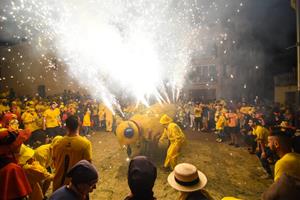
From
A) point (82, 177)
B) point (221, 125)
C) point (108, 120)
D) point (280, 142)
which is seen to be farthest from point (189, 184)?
point (108, 120)

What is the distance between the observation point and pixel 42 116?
10.6 meters

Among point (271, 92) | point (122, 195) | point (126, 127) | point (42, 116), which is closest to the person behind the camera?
point (122, 195)

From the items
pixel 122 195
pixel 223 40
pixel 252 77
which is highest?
pixel 223 40

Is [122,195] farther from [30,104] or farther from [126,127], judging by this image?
[30,104]

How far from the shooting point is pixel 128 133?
7.78 metres

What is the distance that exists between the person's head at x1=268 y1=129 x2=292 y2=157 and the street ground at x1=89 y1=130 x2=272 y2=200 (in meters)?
2.51

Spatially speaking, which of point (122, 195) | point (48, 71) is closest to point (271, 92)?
point (48, 71)

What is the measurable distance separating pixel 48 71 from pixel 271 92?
23.5 m

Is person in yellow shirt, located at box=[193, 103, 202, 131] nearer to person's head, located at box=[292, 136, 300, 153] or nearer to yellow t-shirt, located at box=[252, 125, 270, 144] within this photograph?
yellow t-shirt, located at box=[252, 125, 270, 144]

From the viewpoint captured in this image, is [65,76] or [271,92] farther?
[271,92]

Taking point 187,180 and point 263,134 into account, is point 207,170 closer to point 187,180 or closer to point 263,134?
point 263,134

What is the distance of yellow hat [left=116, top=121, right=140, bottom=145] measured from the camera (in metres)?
7.80

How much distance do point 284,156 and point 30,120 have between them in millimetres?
9232

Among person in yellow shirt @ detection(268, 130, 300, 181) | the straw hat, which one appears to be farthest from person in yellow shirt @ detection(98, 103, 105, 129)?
the straw hat
